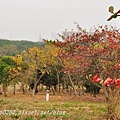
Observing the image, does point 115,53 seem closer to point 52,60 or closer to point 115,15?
point 115,15

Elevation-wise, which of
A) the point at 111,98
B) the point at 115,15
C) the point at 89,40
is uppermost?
the point at 89,40

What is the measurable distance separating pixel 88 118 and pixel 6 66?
42.2 feet

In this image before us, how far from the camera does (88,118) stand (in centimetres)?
559

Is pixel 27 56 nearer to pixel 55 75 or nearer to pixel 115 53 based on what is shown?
pixel 55 75

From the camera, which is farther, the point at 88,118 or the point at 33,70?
the point at 33,70

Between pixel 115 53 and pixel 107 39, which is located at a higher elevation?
pixel 107 39

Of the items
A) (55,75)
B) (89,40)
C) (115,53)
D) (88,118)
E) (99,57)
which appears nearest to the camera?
(88,118)

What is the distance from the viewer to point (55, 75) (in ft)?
76.3

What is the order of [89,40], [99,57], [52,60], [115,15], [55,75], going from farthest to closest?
[55,75]
[52,60]
[89,40]
[99,57]
[115,15]

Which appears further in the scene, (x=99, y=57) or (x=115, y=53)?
(x=99, y=57)

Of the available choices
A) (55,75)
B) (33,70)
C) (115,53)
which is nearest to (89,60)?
(115,53)

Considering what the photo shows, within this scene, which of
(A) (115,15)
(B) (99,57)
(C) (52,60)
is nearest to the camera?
(A) (115,15)

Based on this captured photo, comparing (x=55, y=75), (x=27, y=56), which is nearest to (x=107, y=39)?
(x=27, y=56)

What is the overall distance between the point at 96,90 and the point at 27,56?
21.0 ft
